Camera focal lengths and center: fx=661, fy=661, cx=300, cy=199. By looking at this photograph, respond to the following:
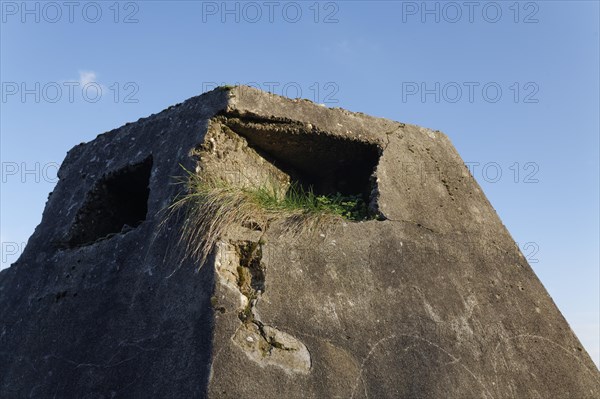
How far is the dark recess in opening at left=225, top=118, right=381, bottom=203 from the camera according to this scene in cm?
484

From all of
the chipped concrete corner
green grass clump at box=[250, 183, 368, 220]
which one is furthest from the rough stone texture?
green grass clump at box=[250, 183, 368, 220]

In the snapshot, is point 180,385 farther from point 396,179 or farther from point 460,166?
point 460,166

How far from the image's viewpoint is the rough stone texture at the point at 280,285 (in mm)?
3656

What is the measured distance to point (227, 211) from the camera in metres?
Result: 4.06

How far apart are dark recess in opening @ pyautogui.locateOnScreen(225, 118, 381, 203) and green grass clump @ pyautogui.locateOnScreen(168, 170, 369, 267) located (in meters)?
0.47

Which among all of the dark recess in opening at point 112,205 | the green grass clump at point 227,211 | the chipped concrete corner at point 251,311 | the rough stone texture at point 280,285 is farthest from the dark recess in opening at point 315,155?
the chipped concrete corner at point 251,311

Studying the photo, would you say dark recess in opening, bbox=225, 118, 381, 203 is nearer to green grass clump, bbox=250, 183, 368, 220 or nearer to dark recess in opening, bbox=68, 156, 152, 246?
green grass clump, bbox=250, 183, 368, 220

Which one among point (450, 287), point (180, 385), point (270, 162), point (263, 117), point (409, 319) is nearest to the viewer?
point (180, 385)

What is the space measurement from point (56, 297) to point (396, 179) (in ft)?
8.42

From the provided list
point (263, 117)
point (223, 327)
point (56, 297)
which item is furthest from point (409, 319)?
point (56, 297)

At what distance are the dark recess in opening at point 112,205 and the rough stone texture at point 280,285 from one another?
1 cm

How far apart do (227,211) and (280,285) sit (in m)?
0.57

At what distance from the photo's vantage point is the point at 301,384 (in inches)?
138

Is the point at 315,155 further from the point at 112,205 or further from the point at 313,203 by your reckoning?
the point at 112,205
